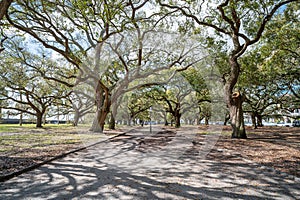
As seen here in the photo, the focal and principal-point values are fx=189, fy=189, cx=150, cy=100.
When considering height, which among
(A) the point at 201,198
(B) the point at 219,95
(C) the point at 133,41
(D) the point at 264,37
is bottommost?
(A) the point at 201,198

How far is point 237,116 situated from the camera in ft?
34.1

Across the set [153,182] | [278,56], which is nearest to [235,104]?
[278,56]

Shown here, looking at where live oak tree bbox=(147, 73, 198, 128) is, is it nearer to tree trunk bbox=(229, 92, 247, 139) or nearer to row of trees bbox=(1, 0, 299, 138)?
row of trees bbox=(1, 0, 299, 138)

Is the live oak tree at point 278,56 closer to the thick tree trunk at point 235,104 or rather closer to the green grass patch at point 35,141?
the thick tree trunk at point 235,104

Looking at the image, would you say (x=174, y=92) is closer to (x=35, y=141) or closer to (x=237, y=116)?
(x=237, y=116)

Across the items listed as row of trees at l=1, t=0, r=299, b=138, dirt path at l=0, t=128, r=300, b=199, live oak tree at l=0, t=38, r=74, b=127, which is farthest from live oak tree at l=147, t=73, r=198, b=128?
dirt path at l=0, t=128, r=300, b=199

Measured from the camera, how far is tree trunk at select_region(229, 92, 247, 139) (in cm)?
1028

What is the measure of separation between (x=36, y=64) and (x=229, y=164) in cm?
1978

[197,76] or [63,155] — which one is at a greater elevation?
[197,76]

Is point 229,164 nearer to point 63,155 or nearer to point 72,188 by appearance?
point 72,188

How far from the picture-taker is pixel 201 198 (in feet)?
9.66

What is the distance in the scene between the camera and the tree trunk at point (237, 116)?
10281mm

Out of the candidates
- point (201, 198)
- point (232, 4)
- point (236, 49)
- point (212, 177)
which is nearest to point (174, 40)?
point (236, 49)

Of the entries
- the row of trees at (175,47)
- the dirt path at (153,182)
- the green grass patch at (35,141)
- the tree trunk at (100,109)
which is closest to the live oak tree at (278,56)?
the row of trees at (175,47)
